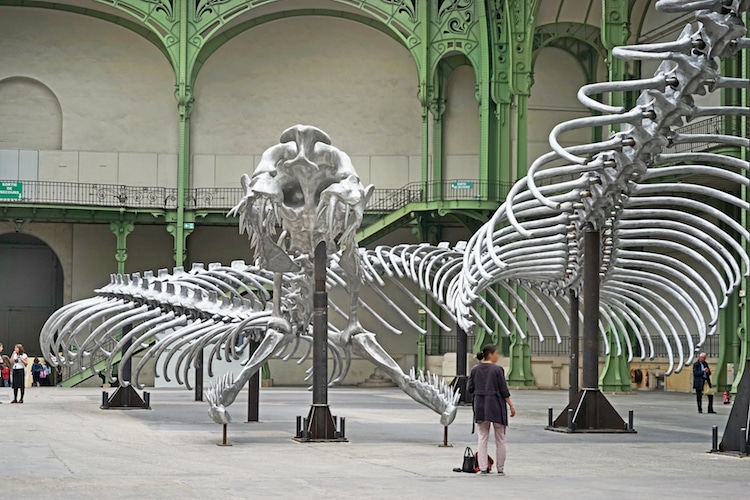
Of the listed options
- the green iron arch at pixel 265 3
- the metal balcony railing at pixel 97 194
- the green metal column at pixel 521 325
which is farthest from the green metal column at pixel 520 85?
the metal balcony railing at pixel 97 194

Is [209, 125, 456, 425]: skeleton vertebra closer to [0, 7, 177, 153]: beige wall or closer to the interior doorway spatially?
[0, 7, 177, 153]: beige wall

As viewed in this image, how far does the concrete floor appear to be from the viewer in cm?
1127

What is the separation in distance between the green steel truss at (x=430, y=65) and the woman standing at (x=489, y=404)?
84.9 feet

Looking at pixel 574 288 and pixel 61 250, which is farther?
pixel 61 250

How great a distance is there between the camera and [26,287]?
1976 inches

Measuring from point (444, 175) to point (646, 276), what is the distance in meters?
25.5

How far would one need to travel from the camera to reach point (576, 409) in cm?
1862

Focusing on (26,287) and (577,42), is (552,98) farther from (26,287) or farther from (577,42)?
(26,287)

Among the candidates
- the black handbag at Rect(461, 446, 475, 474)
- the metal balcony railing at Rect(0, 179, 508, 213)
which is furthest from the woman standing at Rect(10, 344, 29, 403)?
the black handbag at Rect(461, 446, 475, 474)

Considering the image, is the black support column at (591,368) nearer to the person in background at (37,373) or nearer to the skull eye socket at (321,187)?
the skull eye socket at (321,187)

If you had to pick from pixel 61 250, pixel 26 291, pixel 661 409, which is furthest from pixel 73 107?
pixel 661 409

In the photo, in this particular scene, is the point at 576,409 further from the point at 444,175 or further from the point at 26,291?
the point at 26,291

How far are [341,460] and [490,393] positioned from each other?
2.39 metres

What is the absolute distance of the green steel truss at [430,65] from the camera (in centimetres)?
3922
